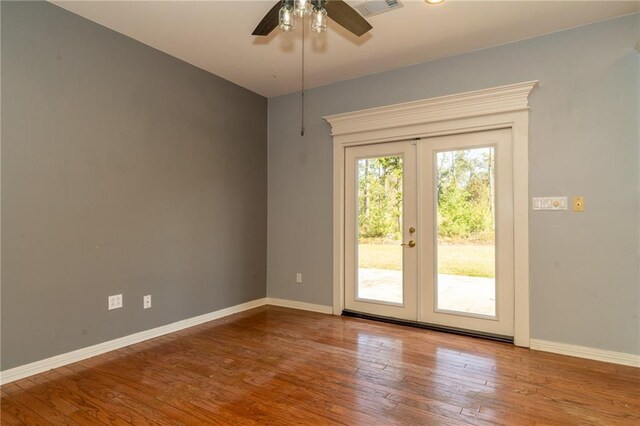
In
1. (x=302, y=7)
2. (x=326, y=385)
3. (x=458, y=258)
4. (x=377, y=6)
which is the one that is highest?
(x=377, y=6)

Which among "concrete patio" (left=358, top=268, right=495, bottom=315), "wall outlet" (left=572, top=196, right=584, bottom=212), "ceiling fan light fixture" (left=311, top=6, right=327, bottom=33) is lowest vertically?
"concrete patio" (left=358, top=268, right=495, bottom=315)

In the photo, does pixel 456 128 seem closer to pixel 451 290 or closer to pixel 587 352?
pixel 451 290

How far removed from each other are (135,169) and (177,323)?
1.64 m

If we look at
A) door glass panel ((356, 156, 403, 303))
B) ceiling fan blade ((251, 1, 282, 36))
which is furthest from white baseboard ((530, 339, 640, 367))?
ceiling fan blade ((251, 1, 282, 36))

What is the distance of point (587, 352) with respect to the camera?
3.01 metres

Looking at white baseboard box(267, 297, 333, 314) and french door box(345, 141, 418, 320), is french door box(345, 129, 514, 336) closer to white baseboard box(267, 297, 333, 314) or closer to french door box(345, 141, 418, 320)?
french door box(345, 141, 418, 320)

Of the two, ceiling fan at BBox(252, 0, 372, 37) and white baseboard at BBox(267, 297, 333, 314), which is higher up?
ceiling fan at BBox(252, 0, 372, 37)

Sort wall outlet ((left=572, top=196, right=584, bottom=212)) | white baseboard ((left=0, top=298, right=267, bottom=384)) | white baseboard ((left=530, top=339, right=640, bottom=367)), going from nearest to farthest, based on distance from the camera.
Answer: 1. white baseboard ((left=0, top=298, right=267, bottom=384))
2. white baseboard ((left=530, top=339, right=640, bottom=367))
3. wall outlet ((left=572, top=196, right=584, bottom=212))

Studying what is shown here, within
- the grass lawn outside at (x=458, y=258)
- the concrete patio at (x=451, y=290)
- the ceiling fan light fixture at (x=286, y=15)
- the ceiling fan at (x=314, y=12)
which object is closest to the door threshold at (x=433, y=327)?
the concrete patio at (x=451, y=290)

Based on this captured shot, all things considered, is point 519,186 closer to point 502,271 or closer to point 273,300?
point 502,271

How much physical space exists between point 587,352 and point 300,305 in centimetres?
298

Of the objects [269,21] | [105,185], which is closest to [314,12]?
[269,21]

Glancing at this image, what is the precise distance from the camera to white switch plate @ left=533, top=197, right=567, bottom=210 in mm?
3121

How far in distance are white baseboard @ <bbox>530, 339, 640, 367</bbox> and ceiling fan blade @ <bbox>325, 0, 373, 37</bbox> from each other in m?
3.07
